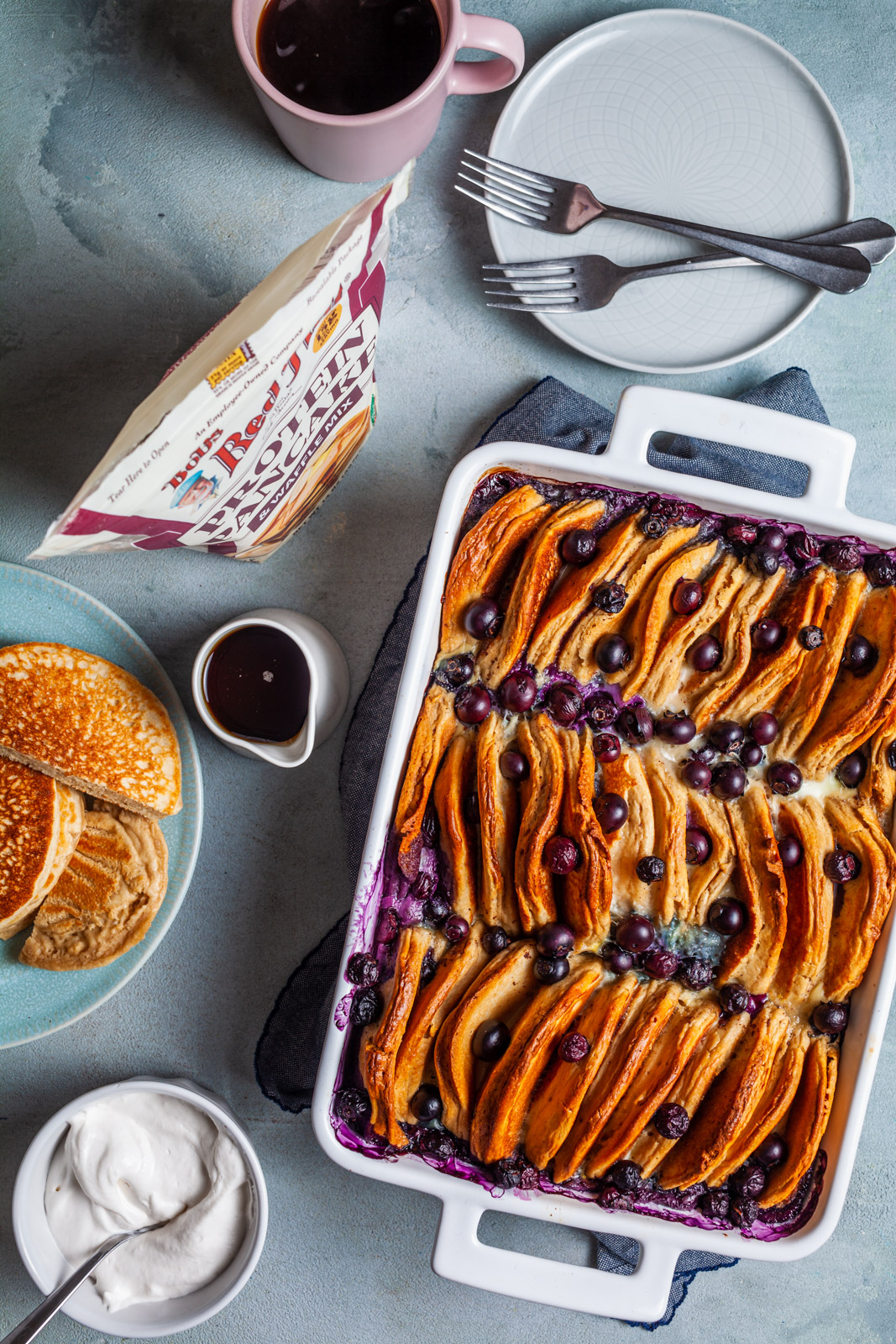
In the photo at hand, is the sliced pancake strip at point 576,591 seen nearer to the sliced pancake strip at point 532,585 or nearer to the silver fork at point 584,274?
the sliced pancake strip at point 532,585

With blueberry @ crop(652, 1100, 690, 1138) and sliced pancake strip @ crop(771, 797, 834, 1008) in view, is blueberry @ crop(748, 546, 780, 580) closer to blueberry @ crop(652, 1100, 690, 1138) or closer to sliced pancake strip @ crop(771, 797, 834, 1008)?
sliced pancake strip @ crop(771, 797, 834, 1008)

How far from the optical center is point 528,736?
183cm

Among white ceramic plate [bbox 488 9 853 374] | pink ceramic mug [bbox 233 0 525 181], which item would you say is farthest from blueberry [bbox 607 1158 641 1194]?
pink ceramic mug [bbox 233 0 525 181]

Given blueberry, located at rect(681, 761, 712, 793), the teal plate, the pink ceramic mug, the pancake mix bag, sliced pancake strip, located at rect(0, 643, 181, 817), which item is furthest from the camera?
the teal plate

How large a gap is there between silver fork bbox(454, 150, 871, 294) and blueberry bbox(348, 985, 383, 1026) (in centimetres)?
166

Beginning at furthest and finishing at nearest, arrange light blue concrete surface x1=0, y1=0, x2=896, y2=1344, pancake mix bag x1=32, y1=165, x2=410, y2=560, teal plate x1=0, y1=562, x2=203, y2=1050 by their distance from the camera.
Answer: light blue concrete surface x1=0, y1=0, x2=896, y2=1344
teal plate x1=0, y1=562, x2=203, y2=1050
pancake mix bag x1=32, y1=165, x2=410, y2=560

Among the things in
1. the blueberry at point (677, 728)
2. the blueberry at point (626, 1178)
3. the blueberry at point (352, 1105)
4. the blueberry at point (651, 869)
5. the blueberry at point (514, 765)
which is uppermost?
the blueberry at point (677, 728)

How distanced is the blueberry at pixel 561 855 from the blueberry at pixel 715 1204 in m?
0.72

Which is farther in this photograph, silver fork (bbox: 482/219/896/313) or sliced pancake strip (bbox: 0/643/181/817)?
silver fork (bbox: 482/219/896/313)

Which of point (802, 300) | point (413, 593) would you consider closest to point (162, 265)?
point (413, 593)

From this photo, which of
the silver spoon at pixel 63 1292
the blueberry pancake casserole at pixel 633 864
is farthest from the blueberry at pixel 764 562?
the silver spoon at pixel 63 1292

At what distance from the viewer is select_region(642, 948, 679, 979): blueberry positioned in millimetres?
1807

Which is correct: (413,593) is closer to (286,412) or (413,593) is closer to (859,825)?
(286,412)

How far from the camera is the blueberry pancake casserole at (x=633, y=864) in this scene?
5.83 ft
